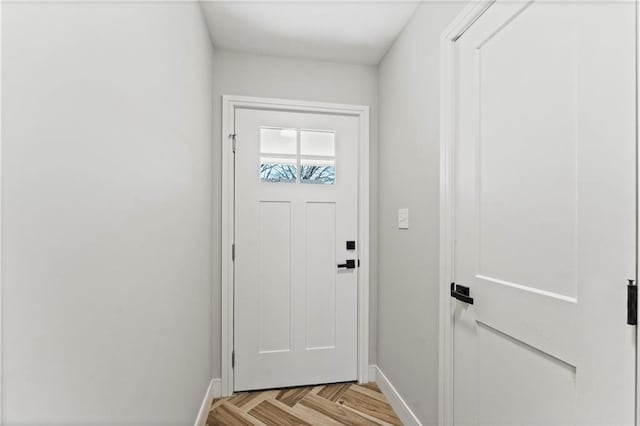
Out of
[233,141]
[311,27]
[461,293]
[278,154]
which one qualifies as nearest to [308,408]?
[461,293]

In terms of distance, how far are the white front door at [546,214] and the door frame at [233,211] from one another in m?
0.94

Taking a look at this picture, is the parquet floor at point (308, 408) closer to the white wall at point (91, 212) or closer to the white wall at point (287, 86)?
the white wall at point (287, 86)

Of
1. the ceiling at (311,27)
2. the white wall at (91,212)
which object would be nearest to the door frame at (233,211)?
the ceiling at (311,27)

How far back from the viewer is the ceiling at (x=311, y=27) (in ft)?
5.77

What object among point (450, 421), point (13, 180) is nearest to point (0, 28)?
point (13, 180)

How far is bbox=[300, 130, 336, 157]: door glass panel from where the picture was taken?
7.50 feet

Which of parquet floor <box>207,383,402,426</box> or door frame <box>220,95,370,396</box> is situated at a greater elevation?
door frame <box>220,95,370,396</box>

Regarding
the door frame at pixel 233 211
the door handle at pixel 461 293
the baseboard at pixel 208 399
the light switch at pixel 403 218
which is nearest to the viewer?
the door handle at pixel 461 293

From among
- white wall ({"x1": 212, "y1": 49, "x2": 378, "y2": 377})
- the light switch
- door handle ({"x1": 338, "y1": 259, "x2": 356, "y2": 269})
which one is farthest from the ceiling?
door handle ({"x1": 338, "y1": 259, "x2": 356, "y2": 269})

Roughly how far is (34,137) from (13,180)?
0.08 meters

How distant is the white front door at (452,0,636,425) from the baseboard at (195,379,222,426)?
133 centimetres

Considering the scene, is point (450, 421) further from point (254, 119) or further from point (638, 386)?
point (254, 119)

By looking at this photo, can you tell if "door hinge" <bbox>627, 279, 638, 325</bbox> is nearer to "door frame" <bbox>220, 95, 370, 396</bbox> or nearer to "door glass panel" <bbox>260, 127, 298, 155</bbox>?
"door frame" <bbox>220, 95, 370, 396</bbox>

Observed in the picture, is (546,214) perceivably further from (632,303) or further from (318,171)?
(318,171)
